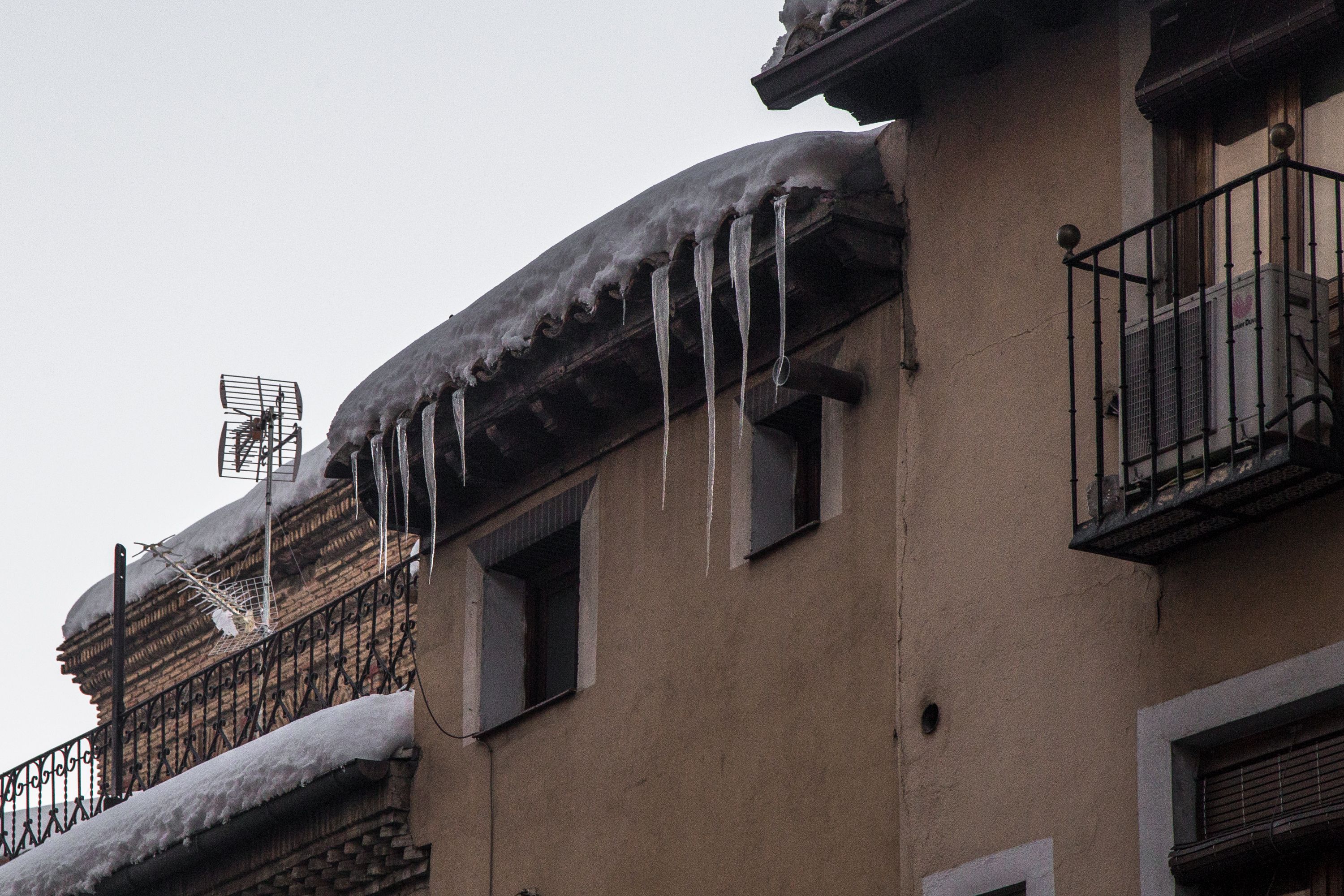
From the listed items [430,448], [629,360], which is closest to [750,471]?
[629,360]

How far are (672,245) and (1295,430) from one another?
13.0 ft

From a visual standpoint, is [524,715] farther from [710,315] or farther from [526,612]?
[710,315]

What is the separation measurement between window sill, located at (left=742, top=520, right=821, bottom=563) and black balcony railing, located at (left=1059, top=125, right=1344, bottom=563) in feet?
5.77

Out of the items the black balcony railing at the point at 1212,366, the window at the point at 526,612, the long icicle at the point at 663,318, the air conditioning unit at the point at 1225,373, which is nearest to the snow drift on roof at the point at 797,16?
the long icicle at the point at 663,318

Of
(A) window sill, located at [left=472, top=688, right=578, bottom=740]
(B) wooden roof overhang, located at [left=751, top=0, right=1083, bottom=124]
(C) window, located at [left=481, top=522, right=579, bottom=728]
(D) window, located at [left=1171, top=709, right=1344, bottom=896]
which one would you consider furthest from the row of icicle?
(D) window, located at [left=1171, top=709, right=1344, bottom=896]

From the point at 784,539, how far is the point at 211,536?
10.6 metres

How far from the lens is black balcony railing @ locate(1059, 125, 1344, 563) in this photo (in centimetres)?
809

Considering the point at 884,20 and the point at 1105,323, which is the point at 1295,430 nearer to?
the point at 1105,323

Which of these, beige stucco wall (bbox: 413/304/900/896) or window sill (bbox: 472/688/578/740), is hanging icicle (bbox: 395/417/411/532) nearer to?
beige stucco wall (bbox: 413/304/900/896)

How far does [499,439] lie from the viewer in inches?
515

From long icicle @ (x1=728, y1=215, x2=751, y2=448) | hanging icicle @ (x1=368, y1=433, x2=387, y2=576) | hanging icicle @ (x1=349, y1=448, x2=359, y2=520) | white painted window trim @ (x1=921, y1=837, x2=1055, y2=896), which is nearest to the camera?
white painted window trim @ (x1=921, y1=837, x2=1055, y2=896)

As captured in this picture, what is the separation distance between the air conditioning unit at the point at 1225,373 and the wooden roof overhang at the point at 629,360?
2236 millimetres

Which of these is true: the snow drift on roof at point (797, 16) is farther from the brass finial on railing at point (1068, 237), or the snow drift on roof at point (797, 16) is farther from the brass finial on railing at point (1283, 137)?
the brass finial on railing at point (1283, 137)

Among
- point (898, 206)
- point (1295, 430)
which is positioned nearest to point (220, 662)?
point (898, 206)
